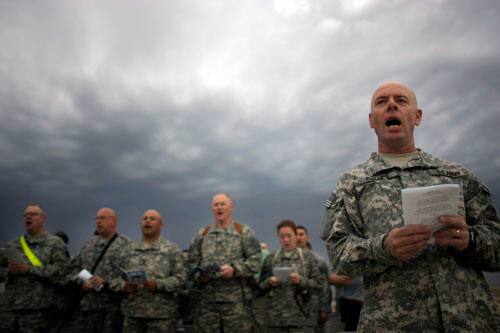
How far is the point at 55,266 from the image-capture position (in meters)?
6.16

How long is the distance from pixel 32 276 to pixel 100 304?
1.25 m

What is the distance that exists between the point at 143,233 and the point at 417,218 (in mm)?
5249

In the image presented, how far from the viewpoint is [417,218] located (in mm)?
1699

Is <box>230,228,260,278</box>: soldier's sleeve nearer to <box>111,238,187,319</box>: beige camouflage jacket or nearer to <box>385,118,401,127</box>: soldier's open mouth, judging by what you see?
<box>111,238,187,319</box>: beige camouflage jacket

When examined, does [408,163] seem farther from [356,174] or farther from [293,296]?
[293,296]

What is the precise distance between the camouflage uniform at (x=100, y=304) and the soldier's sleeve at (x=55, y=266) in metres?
0.19

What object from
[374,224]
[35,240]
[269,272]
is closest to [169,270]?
[269,272]

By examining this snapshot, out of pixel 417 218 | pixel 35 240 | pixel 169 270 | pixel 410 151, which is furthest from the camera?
pixel 35 240

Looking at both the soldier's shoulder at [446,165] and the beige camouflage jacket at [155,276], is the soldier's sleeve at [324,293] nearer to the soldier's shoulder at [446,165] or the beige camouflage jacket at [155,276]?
the beige camouflage jacket at [155,276]

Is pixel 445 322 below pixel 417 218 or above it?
below

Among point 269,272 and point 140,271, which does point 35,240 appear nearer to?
point 140,271

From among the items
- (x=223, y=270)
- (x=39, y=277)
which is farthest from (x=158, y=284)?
(x=39, y=277)

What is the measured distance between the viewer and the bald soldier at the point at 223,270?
17.7 feet

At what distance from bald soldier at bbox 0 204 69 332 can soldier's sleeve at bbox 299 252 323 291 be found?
4.17 metres
